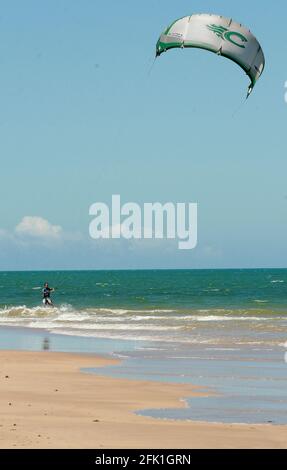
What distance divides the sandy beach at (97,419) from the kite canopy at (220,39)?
28.1 ft

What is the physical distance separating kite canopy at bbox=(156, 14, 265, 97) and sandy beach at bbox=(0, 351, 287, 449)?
8565mm

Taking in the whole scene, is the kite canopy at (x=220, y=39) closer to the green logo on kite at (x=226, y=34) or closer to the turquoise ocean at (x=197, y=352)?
the green logo on kite at (x=226, y=34)

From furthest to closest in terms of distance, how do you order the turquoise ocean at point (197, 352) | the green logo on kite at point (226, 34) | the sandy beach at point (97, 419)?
the green logo on kite at point (226, 34) → the turquoise ocean at point (197, 352) → the sandy beach at point (97, 419)

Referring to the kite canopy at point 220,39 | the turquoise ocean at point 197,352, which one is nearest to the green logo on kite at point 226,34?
the kite canopy at point 220,39

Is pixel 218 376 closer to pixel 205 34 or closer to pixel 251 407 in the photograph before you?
pixel 251 407

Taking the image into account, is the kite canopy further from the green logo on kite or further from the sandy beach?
the sandy beach

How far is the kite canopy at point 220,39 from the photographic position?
21.6 meters

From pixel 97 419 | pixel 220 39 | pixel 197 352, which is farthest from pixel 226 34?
pixel 97 419

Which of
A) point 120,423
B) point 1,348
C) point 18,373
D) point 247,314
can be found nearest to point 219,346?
point 1,348

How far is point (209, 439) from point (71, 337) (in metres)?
18.1

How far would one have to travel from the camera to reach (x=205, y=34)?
21.7m

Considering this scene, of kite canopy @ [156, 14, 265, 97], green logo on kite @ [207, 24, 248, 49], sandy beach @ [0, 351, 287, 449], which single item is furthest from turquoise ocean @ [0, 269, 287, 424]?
green logo on kite @ [207, 24, 248, 49]

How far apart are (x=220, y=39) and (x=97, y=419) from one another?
11.9 m

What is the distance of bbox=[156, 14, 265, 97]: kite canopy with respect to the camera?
2161 centimetres
